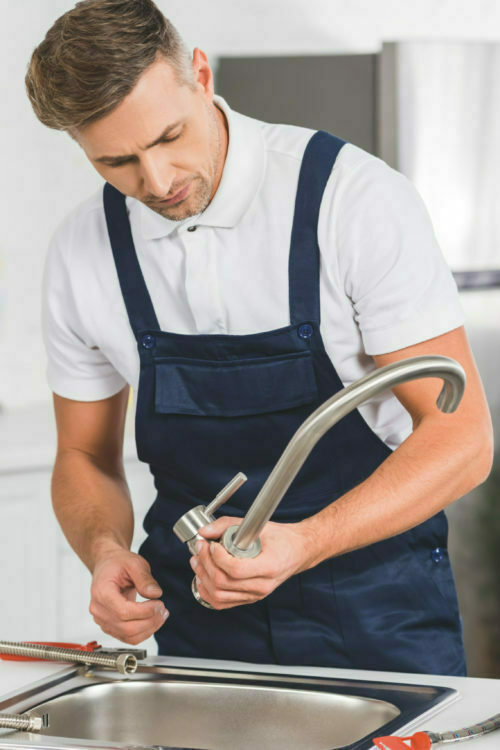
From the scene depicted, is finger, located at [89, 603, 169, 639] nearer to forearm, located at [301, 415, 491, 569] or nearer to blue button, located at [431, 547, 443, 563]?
forearm, located at [301, 415, 491, 569]

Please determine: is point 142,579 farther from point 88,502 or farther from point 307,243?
point 307,243

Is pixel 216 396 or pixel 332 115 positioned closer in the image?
pixel 216 396

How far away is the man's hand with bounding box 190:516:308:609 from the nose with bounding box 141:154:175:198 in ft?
1.41

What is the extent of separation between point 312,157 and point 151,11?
0.28 metres

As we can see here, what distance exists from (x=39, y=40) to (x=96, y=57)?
2319 mm

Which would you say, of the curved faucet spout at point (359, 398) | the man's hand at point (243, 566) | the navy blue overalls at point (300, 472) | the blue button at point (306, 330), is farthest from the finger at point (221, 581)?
the blue button at point (306, 330)

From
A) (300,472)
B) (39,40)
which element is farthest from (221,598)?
(39,40)

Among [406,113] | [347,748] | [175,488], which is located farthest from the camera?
[406,113]

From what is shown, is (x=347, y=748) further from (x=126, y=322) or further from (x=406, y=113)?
(x=406, y=113)

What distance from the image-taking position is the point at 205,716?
1.21m

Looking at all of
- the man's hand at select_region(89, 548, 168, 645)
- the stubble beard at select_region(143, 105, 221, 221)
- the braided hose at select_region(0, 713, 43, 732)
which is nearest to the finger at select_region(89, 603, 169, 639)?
the man's hand at select_region(89, 548, 168, 645)

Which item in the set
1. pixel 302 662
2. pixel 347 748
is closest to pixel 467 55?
pixel 302 662

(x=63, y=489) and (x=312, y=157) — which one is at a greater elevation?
(x=312, y=157)

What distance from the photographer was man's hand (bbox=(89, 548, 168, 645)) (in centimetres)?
128
